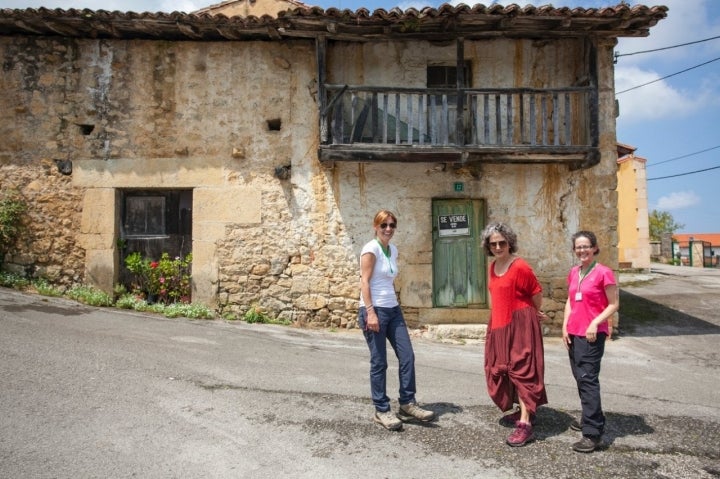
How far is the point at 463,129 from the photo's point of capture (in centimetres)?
763

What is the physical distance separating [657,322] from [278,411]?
7.59 meters

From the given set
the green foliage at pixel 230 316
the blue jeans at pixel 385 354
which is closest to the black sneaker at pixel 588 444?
the blue jeans at pixel 385 354

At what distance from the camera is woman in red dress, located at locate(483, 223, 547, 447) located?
339cm

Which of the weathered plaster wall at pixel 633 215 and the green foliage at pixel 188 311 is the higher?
the weathered plaster wall at pixel 633 215

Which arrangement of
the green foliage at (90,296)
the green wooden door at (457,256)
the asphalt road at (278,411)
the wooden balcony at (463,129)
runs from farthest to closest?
the green wooden door at (457,256) < the green foliage at (90,296) < the wooden balcony at (463,129) < the asphalt road at (278,411)

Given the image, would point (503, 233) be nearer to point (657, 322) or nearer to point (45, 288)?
point (657, 322)

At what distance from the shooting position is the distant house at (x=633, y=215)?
1636cm

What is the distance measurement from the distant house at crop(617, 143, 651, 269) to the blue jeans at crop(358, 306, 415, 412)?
15243mm

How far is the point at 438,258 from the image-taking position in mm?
8086

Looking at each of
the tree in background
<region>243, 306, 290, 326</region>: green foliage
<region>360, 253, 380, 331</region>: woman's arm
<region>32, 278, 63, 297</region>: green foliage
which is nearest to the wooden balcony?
<region>243, 306, 290, 326</region>: green foliage

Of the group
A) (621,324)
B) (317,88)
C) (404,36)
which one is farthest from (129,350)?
(621,324)

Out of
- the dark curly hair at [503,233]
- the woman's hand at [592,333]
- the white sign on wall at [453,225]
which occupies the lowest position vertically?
the woman's hand at [592,333]

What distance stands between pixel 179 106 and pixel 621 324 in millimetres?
8418

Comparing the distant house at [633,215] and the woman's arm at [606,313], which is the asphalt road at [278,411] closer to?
the woman's arm at [606,313]
